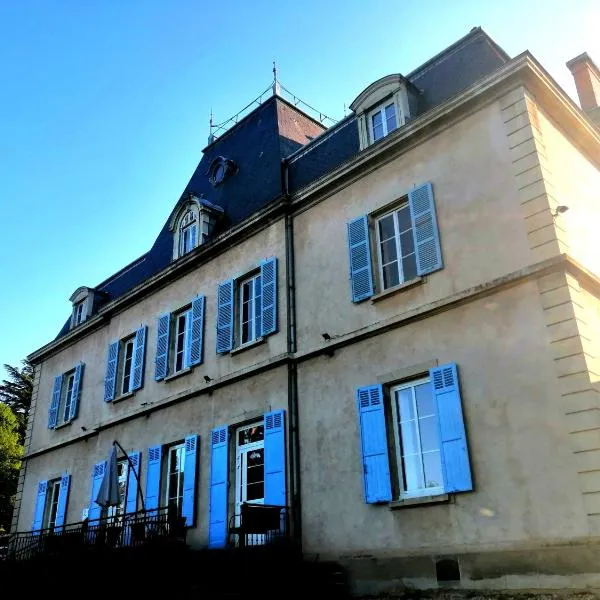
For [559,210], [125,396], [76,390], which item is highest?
[76,390]

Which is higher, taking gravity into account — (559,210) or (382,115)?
(382,115)

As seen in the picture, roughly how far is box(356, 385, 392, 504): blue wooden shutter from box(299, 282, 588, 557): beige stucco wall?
0.21m

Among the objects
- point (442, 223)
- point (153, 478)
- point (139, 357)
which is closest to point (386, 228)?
point (442, 223)

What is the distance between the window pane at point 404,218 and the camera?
11522 mm

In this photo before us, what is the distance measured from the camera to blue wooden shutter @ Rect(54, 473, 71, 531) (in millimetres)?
16853

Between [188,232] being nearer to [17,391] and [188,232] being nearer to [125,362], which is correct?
[125,362]

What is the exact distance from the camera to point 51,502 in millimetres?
17969

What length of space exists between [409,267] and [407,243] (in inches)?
A: 18.5

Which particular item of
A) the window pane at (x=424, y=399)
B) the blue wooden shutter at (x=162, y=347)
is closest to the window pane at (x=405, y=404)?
the window pane at (x=424, y=399)

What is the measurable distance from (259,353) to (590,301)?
20.5 ft

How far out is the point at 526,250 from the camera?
952 centimetres

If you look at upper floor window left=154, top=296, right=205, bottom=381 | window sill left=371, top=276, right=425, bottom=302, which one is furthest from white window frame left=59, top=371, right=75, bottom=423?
window sill left=371, top=276, right=425, bottom=302

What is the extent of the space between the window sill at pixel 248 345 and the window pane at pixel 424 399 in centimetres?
378

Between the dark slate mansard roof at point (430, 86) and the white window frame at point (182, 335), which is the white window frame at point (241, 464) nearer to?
the white window frame at point (182, 335)
